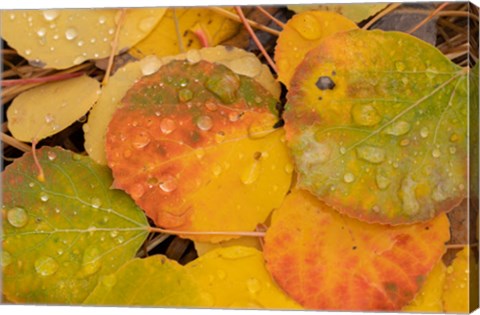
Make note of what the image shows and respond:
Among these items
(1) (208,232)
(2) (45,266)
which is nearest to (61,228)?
(2) (45,266)

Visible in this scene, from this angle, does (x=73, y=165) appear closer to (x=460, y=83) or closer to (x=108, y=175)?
(x=108, y=175)

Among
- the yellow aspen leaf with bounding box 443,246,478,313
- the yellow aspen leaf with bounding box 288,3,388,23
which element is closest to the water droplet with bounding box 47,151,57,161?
the yellow aspen leaf with bounding box 288,3,388,23

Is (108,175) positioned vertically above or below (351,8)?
Result: below

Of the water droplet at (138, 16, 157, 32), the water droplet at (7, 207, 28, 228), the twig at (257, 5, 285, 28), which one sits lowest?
the water droplet at (7, 207, 28, 228)

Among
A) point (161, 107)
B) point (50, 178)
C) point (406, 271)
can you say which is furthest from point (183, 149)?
point (406, 271)

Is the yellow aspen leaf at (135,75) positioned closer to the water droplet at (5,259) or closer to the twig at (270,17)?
the twig at (270,17)

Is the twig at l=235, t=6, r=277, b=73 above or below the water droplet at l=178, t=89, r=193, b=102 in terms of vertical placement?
above

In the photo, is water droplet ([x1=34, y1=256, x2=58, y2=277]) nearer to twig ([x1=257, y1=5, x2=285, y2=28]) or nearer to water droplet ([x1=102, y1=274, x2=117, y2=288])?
water droplet ([x1=102, y1=274, x2=117, y2=288])
